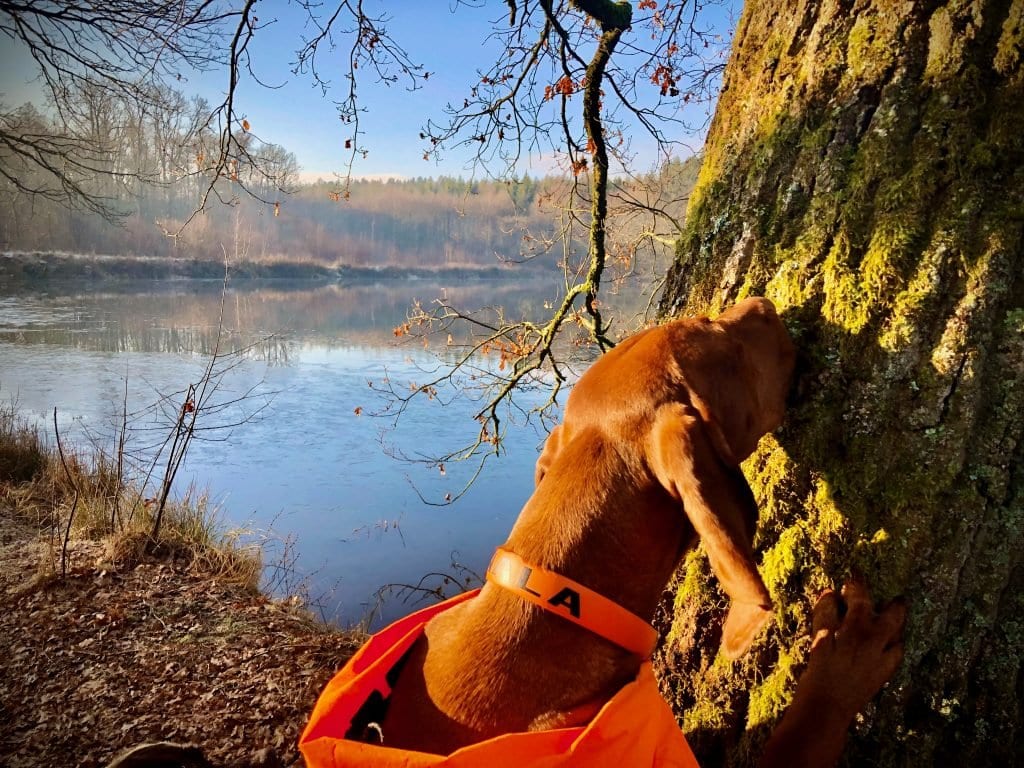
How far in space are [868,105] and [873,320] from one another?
0.68 meters

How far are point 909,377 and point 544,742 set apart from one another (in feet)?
4.54

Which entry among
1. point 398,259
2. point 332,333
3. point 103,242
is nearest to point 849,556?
point 332,333

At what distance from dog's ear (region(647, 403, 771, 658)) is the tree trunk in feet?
1.70

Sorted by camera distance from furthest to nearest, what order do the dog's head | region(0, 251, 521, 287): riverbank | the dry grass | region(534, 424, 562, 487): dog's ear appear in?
region(0, 251, 521, 287): riverbank < the dry grass < region(534, 424, 562, 487): dog's ear < the dog's head

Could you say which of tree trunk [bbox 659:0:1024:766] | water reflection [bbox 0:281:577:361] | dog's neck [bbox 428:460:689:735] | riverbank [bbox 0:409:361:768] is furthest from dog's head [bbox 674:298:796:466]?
water reflection [bbox 0:281:577:361]

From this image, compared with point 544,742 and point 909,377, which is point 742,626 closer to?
point 544,742

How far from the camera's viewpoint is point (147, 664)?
4465 mm

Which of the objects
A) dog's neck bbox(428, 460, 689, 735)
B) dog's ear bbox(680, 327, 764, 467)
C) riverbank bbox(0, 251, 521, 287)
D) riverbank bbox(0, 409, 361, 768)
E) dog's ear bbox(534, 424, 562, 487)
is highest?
dog's ear bbox(680, 327, 764, 467)

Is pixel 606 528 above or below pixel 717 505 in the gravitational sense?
below

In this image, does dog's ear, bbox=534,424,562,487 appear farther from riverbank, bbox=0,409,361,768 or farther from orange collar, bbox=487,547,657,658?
riverbank, bbox=0,409,361,768

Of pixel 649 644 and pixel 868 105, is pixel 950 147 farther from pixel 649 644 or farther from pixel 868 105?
pixel 649 644

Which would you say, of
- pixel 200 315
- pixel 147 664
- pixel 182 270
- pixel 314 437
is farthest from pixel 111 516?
pixel 182 270

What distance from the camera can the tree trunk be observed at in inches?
67.9

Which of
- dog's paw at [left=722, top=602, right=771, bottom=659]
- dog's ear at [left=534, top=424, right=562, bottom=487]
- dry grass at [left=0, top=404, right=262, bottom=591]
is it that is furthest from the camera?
dry grass at [left=0, top=404, right=262, bottom=591]
